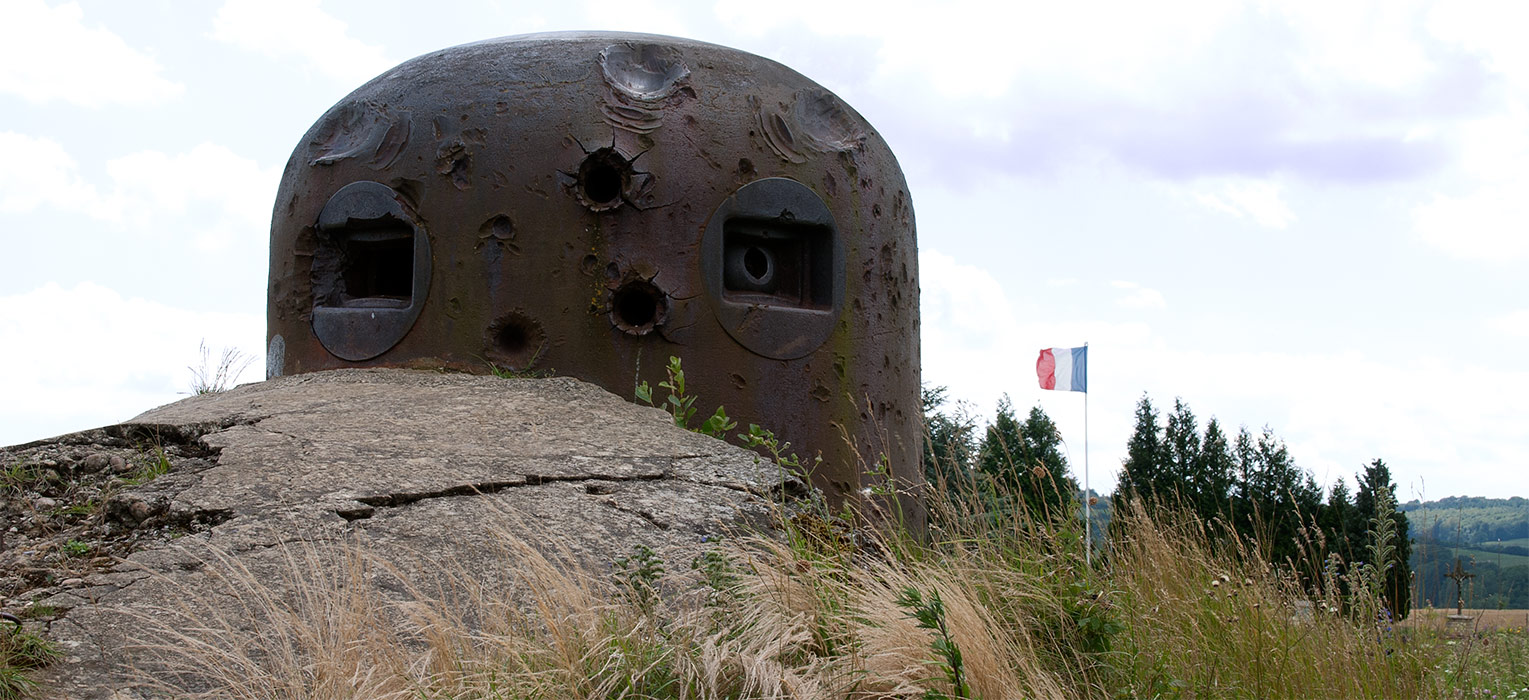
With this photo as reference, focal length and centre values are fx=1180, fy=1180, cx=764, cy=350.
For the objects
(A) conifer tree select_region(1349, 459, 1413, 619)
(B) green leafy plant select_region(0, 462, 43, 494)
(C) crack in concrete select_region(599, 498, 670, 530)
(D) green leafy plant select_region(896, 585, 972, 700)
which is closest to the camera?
(D) green leafy plant select_region(896, 585, 972, 700)

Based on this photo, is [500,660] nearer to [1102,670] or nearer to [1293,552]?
[1102,670]

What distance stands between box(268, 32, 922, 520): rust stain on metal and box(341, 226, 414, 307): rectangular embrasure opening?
15mm

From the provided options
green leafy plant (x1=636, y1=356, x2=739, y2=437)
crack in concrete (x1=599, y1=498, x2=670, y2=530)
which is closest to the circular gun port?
green leafy plant (x1=636, y1=356, x2=739, y2=437)

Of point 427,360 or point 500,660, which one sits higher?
point 427,360

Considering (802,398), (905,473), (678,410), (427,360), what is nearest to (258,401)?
(427,360)

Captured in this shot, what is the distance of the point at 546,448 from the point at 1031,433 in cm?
1557

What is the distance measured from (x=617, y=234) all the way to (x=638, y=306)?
366 millimetres

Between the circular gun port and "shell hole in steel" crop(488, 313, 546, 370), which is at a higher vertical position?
the circular gun port

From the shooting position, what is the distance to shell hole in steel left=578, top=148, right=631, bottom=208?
18.6 feet

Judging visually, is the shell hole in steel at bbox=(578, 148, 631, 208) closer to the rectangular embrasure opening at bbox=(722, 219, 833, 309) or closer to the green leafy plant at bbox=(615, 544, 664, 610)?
the rectangular embrasure opening at bbox=(722, 219, 833, 309)

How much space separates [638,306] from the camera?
5738mm

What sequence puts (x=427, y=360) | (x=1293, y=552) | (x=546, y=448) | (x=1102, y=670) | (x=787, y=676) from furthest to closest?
(x=1293, y=552), (x=427, y=360), (x=546, y=448), (x=1102, y=670), (x=787, y=676)

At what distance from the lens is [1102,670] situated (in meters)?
3.25

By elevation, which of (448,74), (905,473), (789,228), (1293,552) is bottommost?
→ (1293,552)
